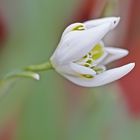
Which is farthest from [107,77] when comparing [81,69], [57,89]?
[57,89]

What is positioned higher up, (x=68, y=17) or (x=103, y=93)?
(x=68, y=17)

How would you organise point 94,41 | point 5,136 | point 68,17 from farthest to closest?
1. point 68,17
2. point 5,136
3. point 94,41

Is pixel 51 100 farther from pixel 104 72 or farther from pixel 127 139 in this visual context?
pixel 104 72

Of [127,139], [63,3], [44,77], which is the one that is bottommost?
[127,139]

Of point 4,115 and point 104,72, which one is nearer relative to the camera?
point 104,72

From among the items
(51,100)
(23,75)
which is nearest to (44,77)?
(51,100)

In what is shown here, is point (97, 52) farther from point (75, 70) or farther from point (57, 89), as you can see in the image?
point (57, 89)
